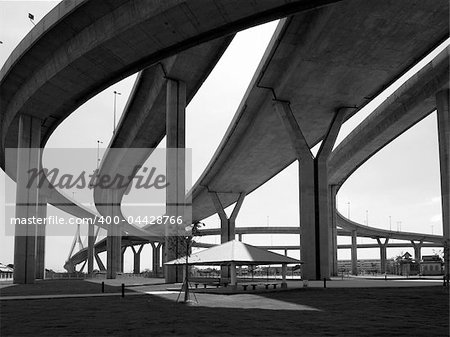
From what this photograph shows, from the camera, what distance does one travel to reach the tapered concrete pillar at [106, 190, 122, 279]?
88.0 meters

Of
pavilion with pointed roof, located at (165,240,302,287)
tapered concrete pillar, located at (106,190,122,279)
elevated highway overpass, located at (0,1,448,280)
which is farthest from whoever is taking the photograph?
tapered concrete pillar, located at (106,190,122,279)

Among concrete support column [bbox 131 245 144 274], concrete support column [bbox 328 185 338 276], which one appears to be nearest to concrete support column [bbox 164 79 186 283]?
concrete support column [bbox 328 185 338 276]

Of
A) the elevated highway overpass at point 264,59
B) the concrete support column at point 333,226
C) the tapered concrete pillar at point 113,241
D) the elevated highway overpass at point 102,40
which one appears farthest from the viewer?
the concrete support column at point 333,226

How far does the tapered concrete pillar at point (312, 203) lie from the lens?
4986 cm

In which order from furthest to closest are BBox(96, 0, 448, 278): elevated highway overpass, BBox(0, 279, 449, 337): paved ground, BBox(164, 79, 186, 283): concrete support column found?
BBox(164, 79, 186, 283): concrete support column → BBox(96, 0, 448, 278): elevated highway overpass → BBox(0, 279, 449, 337): paved ground

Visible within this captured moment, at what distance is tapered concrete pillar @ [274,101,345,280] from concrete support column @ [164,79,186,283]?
9.25 meters

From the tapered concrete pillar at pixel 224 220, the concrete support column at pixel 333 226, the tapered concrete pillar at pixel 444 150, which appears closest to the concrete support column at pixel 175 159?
the tapered concrete pillar at pixel 444 150

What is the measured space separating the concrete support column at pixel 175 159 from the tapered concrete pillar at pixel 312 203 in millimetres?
9250

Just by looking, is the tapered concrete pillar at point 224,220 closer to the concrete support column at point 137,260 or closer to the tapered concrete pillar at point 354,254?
the tapered concrete pillar at point 354,254

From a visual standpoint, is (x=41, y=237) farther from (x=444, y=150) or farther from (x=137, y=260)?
(x=137, y=260)

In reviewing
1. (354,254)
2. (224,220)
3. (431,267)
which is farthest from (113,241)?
(354,254)

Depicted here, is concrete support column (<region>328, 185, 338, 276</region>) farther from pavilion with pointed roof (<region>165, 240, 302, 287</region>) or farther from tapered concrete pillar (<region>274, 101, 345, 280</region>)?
pavilion with pointed roof (<region>165, 240, 302, 287</region>)

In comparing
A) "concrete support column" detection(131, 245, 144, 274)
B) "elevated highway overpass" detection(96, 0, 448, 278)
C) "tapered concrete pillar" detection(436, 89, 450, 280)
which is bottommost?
"concrete support column" detection(131, 245, 144, 274)

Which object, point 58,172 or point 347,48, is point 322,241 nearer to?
point 347,48
